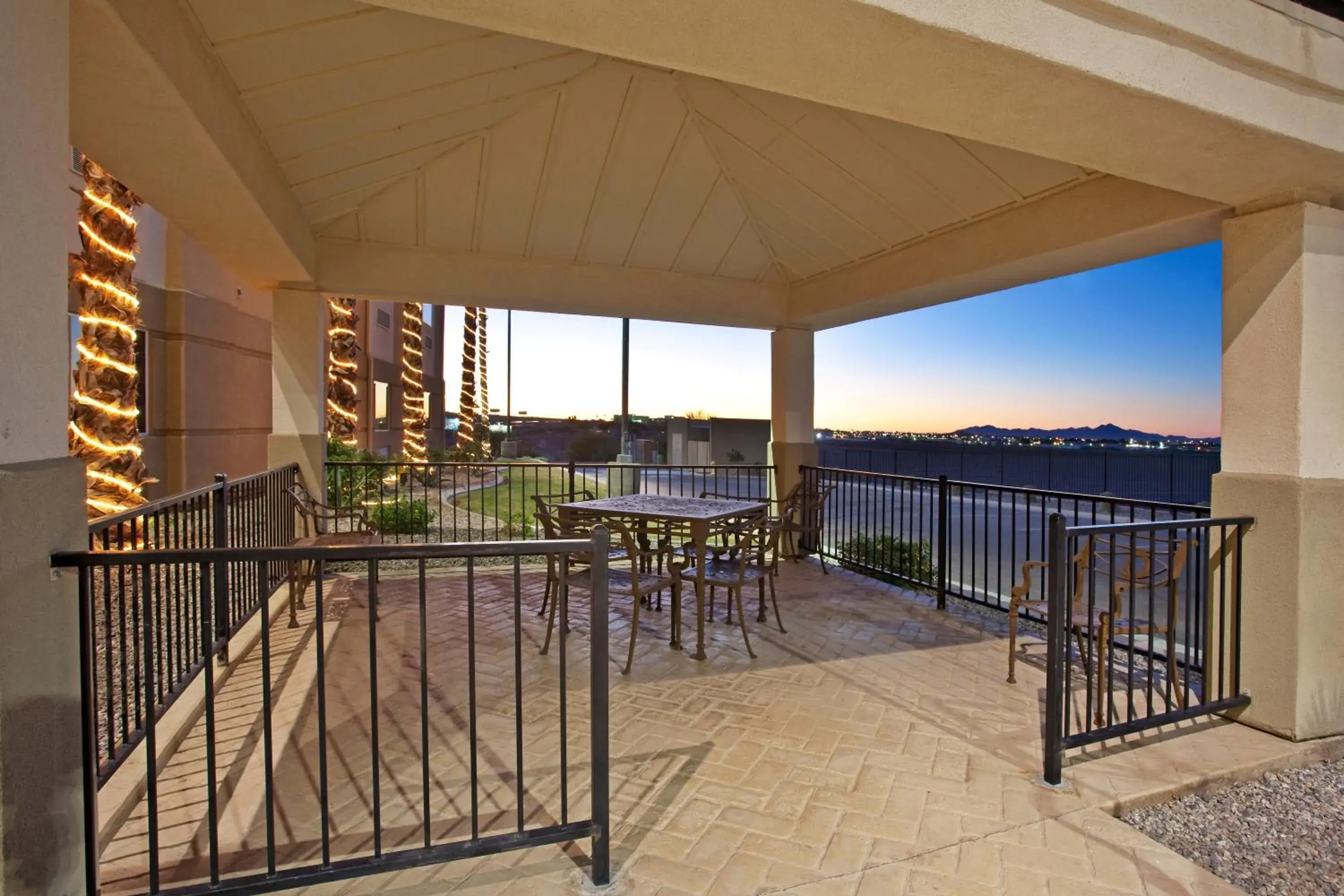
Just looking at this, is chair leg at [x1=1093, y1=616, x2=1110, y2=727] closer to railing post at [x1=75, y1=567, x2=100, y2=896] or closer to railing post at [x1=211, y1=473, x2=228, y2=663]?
railing post at [x1=75, y1=567, x2=100, y2=896]

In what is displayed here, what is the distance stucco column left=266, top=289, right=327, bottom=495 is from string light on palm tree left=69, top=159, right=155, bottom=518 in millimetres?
2132

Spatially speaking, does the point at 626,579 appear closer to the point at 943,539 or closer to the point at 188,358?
the point at 943,539

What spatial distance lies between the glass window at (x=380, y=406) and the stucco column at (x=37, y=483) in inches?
586

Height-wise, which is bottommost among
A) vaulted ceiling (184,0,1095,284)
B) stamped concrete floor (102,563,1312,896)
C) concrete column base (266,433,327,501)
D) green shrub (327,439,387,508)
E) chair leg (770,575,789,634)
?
stamped concrete floor (102,563,1312,896)

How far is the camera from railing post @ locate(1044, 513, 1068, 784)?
2557 millimetres

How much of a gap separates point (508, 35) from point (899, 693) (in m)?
4.41

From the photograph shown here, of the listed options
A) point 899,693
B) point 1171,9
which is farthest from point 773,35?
point 899,693

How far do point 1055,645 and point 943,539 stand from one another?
2.75 m

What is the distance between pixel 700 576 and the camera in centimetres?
409

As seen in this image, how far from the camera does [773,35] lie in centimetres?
203

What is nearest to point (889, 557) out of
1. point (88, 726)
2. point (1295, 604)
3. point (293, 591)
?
point (1295, 604)

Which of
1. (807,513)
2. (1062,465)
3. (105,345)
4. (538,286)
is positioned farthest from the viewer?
(1062,465)

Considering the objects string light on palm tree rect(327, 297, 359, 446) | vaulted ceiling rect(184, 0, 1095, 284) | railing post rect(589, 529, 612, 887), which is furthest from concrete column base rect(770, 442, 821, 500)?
string light on palm tree rect(327, 297, 359, 446)

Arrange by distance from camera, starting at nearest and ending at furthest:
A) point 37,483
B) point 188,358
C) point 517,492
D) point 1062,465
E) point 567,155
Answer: point 37,483
point 567,155
point 188,358
point 517,492
point 1062,465
